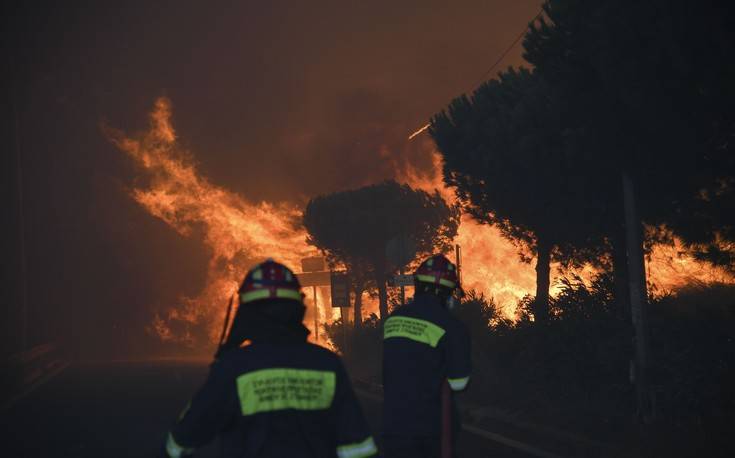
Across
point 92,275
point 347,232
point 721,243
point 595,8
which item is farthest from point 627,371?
point 92,275

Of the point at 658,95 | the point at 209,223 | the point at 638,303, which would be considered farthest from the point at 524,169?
the point at 209,223

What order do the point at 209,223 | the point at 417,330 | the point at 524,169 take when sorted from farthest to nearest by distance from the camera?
the point at 209,223 → the point at 524,169 → the point at 417,330

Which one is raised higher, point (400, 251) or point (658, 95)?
point (658, 95)

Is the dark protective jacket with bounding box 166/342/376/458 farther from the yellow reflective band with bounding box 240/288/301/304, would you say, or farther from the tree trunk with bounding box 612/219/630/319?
the tree trunk with bounding box 612/219/630/319

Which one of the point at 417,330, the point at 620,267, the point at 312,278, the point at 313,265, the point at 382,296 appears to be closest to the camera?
the point at 417,330

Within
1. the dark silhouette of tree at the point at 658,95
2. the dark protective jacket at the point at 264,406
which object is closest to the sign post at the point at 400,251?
the dark silhouette of tree at the point at 658,95

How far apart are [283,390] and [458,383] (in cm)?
218

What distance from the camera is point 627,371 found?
14414 millimetres

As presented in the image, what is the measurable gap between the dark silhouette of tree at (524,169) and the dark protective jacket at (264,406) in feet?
44.3

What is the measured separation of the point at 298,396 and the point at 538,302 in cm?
1787

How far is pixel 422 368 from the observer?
557 centimetres

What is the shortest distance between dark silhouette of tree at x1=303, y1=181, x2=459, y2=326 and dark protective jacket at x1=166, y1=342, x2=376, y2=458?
1544 inches

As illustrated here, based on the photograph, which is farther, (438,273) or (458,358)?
(438,273)

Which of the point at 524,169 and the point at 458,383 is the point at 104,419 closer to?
the point at 458,383
